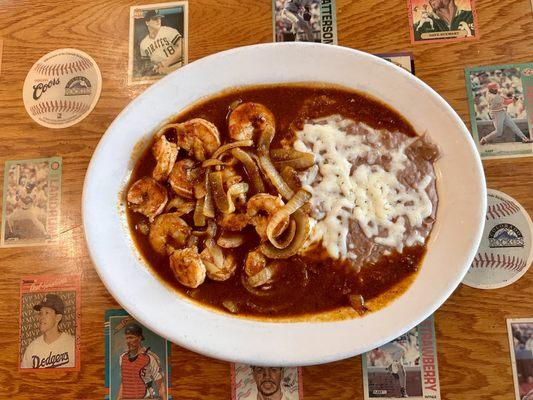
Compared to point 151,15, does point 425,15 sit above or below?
below

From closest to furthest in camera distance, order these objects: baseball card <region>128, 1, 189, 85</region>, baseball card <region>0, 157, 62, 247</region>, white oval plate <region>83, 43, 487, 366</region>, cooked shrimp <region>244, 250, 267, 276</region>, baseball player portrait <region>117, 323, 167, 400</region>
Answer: white oval plate <region>83, 43, 487, 366</region> → cooked shrimp <region>244, 250, 267, 276</region> → baseball player portrait <region>117, 323, 167, 400</region> → baseball card <region>0, 157, 62, 247</region> → baseball card <region>128, 1, 189, 85</region>

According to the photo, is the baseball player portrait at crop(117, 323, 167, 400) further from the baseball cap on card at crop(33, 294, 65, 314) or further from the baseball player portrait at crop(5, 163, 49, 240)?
the baseball player portrait at crop(5, 163, 49, 240)

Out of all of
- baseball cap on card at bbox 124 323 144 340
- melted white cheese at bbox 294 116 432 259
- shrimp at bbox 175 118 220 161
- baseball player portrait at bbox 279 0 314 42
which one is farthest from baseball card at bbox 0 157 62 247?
baseball player portrait at bbox 279 0 314 42

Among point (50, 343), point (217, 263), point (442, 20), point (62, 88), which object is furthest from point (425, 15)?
point (50, 343)

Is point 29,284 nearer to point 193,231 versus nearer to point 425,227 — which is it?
point 193,231

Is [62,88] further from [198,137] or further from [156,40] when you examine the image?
[198,137]

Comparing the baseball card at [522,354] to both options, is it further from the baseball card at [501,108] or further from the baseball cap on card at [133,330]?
the baseball cap on card at [133,330]

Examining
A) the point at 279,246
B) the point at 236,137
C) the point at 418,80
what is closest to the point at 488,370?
the point at 279,246
